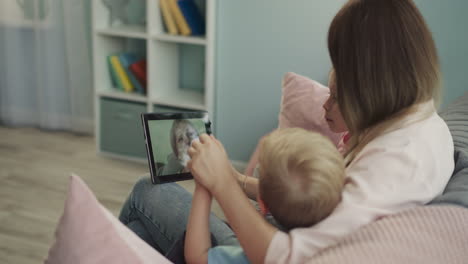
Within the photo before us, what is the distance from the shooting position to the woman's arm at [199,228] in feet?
3.41

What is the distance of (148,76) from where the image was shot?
3066 mm

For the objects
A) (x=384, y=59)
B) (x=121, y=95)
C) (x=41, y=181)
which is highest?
(x=384, y=59)

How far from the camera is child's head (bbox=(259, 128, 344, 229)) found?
909 mm

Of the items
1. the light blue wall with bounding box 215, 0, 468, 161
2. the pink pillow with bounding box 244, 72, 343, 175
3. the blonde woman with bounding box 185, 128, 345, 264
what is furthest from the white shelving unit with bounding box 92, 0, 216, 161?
the blonde woman with bounding box 185, 128, 345, 264

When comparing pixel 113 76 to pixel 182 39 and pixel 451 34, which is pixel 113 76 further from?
pixel 451 34

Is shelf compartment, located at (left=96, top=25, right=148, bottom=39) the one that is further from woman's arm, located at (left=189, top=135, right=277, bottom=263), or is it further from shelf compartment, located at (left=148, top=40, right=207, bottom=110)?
woman's arm, located at (left=189, top=135, right=277, bottom=263)

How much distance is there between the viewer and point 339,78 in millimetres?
1077

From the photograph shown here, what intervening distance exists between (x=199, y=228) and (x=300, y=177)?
23 cm

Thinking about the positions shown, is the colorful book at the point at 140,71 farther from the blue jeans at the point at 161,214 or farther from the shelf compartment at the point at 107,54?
the blue jeans at the point at 161,214

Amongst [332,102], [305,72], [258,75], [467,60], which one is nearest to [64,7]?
[258,75]

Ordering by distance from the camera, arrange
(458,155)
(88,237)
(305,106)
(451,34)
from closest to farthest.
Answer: (88,237), (458,155), (305,106), (451,34)

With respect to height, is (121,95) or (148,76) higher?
(148,76)

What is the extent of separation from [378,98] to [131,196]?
26.1 inches

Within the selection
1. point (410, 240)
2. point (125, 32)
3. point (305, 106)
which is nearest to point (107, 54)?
point (125, 32)
